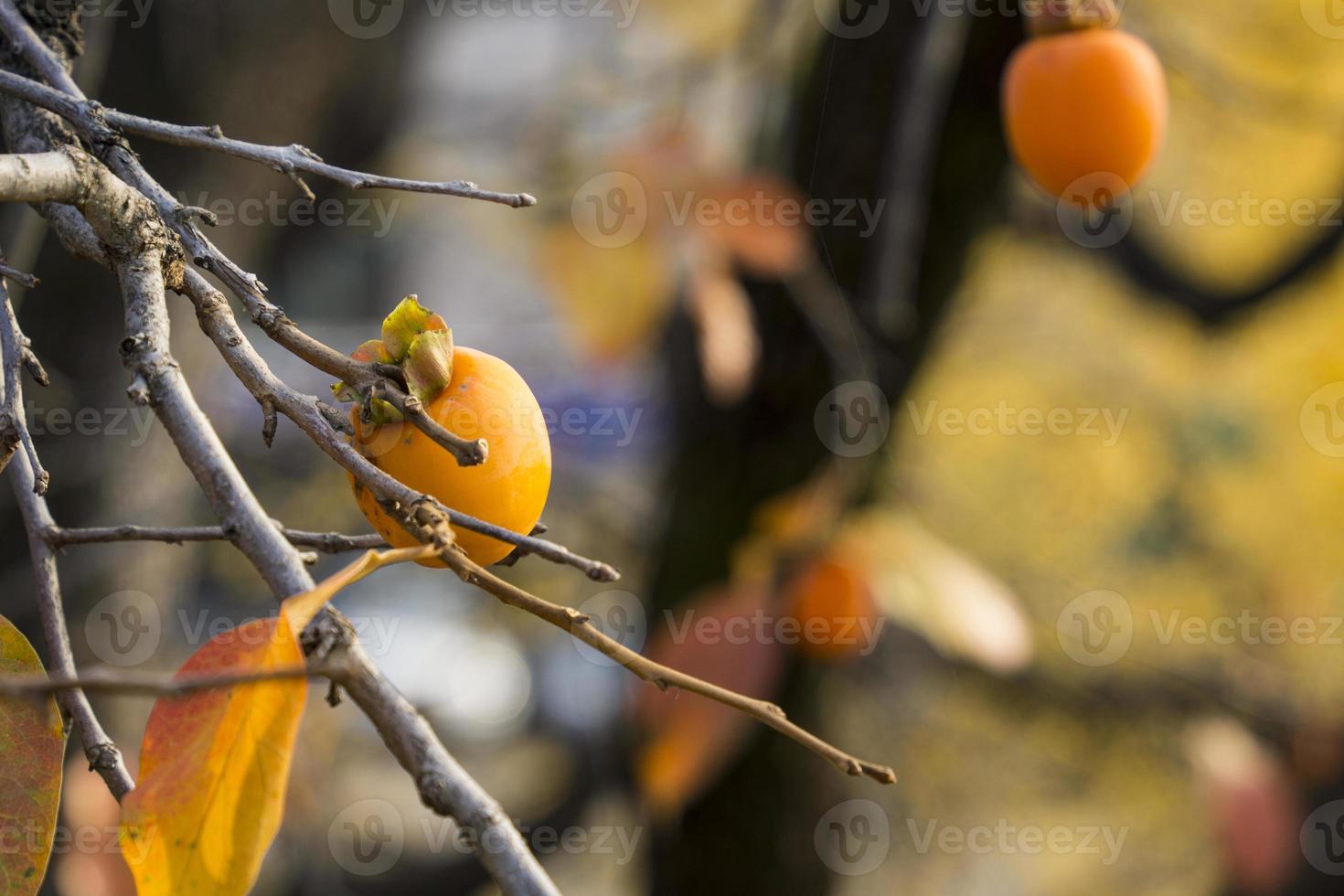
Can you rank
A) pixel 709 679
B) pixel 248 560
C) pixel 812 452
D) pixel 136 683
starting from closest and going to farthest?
pixel 136 683 < pixel 248 560 < pixel 709 679 < pixel 812 452

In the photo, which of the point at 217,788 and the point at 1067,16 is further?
the point at 1067,16

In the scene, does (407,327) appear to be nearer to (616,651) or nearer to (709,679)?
(616,651)

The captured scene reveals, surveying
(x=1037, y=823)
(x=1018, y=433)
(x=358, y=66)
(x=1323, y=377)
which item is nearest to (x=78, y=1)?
(x=358, y=66)

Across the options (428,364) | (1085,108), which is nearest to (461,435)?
(428,364)

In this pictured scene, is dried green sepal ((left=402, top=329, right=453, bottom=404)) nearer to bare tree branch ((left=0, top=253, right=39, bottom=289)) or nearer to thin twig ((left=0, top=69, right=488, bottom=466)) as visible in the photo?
thin twig ((left=0, top=69, right=488, bottom=466))

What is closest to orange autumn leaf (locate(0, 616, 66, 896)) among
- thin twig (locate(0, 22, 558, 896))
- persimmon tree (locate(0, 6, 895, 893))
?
persimmon tree (locate(0, 6, 895, 893))

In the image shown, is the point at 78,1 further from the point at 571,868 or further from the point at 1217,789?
the point at 571,868
